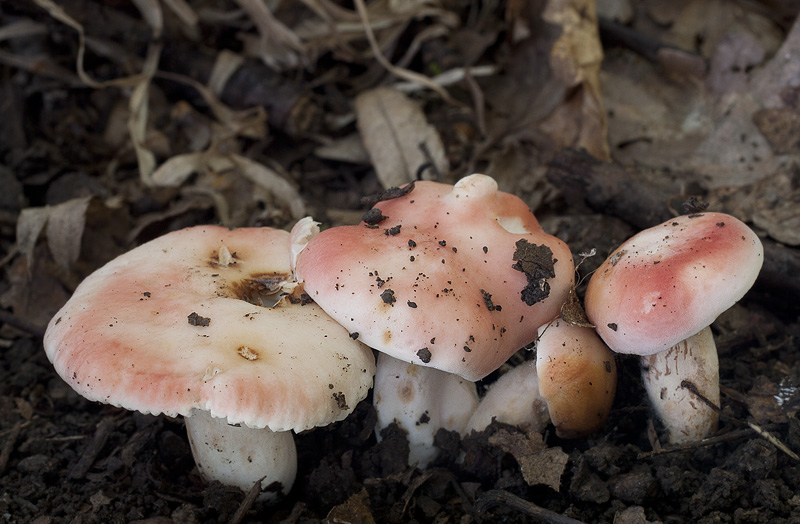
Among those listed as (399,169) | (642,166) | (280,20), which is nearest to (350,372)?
(399,169)

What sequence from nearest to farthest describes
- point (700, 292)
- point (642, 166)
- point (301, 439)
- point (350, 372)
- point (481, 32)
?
1. point (700, 292)
2. point (350, 372)
3. point (301, 439)
4. point (642, 166)
5. point (481, 32)

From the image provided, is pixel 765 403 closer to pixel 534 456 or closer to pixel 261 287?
pixel 534 456

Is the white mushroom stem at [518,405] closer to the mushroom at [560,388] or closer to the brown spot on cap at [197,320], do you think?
the mushroom at [560,388]

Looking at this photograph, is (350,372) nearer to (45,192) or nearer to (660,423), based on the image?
(660,423)

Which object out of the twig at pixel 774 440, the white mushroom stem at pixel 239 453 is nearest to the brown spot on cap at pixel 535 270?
the twig at pixel 774 440

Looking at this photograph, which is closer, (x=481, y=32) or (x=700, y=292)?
(x=700, y=292)
